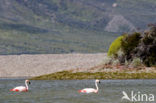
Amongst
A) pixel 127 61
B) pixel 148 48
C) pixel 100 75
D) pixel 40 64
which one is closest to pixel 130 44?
pixel 127 61

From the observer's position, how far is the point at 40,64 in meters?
78.9

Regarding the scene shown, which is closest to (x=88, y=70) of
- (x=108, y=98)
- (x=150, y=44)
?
(x=150, y=44)

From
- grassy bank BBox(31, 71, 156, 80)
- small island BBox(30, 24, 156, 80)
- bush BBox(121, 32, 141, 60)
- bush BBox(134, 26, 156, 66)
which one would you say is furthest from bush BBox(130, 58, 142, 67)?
grassy bank BBox(31, 71, 156, 80)

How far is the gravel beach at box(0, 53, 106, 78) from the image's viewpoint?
74375 mm

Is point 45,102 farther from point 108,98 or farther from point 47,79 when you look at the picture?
point 47,79

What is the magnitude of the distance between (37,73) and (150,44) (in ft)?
56.9

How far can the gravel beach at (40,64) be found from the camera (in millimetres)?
74375

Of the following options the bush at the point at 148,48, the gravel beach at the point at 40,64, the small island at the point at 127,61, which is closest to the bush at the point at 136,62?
the small island at the point at 127,61

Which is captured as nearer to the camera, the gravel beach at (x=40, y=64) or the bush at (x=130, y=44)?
the bush at (x=130, y=44)

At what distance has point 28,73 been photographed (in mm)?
74375

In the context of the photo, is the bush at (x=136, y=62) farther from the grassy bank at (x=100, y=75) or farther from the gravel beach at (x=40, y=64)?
the gravel beach at (x=40, y=64)

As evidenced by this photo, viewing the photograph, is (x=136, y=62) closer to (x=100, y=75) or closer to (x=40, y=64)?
(x=100, y=75)

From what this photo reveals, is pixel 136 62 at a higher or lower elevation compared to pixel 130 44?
lower

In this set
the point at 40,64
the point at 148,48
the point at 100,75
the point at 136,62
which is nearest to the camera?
the point at 100,75
